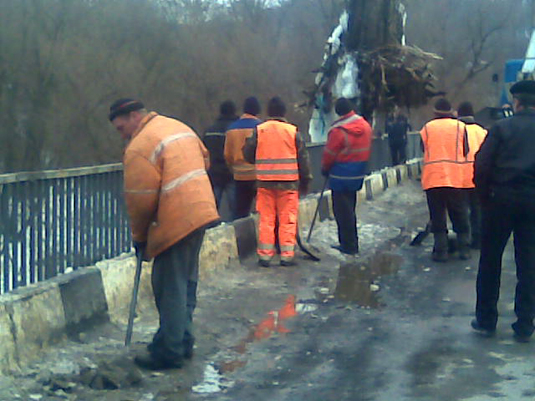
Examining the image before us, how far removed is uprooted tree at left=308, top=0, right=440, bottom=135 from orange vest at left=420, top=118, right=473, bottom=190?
6232 millimetres

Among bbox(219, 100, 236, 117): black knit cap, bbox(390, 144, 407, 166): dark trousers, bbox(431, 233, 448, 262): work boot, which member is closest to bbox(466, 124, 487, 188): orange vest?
bbox(431, 233, 448, 262): work boot

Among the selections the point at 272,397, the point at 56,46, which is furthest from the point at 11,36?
the point at 272,397

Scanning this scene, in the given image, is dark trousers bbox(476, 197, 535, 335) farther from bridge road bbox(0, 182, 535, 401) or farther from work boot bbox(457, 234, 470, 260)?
work boot bbox(457, 234, 470, 260)

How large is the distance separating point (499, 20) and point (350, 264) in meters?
45.5

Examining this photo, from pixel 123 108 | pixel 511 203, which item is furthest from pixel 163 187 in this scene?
pixel 511 203

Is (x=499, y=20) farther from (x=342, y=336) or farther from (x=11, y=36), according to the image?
(x=342, y=336)

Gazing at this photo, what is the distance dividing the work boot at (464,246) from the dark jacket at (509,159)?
3.84m

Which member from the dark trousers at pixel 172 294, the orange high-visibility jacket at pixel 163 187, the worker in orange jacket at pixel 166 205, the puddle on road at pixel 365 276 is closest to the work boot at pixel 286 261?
the puddle on road at pixel 365 276

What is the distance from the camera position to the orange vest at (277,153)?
9.46 meters

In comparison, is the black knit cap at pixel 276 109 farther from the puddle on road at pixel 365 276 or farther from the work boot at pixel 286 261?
the puddle on road at pixel 365 276

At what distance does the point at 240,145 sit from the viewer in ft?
34.7

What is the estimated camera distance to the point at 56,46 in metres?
32.0

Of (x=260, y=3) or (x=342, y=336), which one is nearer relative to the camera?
(x=342, y=336)

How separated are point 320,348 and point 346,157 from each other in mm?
4156
